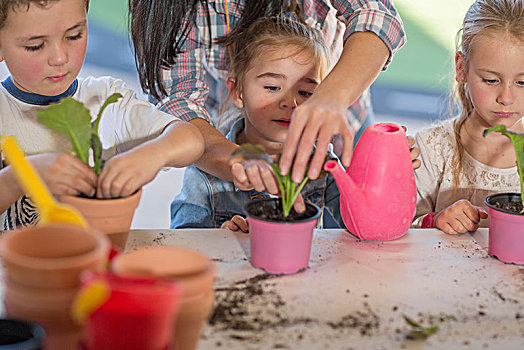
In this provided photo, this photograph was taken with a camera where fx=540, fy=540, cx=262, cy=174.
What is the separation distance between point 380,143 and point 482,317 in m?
0.39

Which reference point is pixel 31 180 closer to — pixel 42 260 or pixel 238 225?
pixel 42 260

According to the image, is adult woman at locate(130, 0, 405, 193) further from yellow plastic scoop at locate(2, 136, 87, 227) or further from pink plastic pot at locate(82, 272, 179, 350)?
pink plastic pot at locate(82, 272, 179, 350)

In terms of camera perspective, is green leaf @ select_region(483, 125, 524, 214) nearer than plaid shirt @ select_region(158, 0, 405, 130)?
Yes

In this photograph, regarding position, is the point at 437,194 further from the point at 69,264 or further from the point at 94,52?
the point at 94,52

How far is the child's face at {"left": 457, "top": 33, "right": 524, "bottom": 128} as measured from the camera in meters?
1.40

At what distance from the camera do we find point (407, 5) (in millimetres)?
4895

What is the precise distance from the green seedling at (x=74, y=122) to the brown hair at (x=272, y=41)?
703 millimetres

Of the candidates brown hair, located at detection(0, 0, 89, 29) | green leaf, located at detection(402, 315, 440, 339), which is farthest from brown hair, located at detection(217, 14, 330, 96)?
green leaf, located at detection(402, 315, 440, 339)

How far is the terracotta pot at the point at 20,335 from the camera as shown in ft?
1.99

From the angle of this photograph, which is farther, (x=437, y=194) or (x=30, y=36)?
(x=437, y=194)

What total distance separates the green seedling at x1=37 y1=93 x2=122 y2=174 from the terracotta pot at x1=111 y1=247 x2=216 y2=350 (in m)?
0.35

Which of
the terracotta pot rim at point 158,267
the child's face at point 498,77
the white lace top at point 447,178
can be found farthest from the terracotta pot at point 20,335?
the child's face at point 498,77

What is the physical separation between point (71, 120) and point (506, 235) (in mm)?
821

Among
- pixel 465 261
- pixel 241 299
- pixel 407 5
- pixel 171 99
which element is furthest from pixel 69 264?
pixel 407 5
